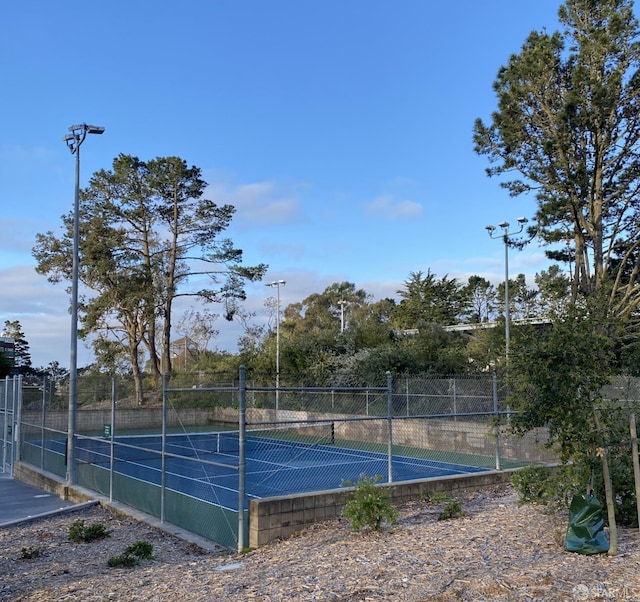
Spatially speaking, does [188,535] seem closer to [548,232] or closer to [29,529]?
[29,529]

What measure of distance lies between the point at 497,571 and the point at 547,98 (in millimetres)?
26460

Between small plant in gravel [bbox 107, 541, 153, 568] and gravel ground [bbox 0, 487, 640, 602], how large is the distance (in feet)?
0.33

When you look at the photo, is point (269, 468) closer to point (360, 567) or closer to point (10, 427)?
point (10, 427)

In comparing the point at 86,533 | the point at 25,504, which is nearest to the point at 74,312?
the point at 25,504

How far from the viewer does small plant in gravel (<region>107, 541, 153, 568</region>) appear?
7.52 meters

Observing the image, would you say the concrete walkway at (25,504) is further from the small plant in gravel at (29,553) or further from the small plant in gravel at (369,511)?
the small plant in gravel at (369,511)

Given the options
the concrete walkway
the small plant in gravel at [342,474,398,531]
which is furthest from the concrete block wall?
the concrete walkway

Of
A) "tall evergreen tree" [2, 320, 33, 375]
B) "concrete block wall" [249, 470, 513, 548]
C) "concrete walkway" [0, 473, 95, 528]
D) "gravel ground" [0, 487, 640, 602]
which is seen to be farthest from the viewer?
"tall evergreen tree" [2, 320, 33, 375]

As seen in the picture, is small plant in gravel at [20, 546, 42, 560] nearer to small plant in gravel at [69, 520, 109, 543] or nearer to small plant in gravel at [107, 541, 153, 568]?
small plant in gravel at [69, 520, 109, 543]

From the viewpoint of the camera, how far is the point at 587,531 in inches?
246

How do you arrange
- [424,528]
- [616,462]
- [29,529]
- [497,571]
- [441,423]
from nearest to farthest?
1. [497,571]
2. [616,462]
3. [424,528]
4. [29,529]
5. [441,423]

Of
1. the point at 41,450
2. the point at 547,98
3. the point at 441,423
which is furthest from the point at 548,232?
the point at 41,450

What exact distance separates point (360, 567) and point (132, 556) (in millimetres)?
3229

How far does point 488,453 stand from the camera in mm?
18531
